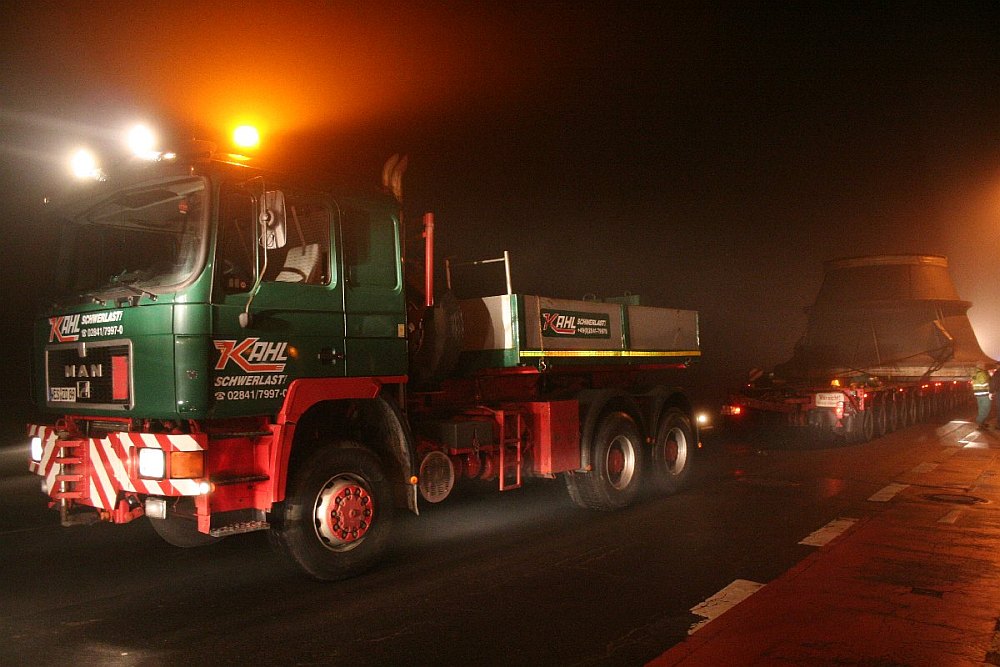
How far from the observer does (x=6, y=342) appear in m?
18.1

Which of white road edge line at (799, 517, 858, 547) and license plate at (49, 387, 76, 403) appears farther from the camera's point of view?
white road edge line at (799, 517, 858, 547)

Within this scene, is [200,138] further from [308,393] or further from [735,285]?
[735,285]

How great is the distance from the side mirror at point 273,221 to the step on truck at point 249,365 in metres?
0.02

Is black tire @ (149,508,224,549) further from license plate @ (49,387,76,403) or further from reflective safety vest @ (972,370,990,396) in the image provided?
reflective safety vest @ (972,370,990,396)

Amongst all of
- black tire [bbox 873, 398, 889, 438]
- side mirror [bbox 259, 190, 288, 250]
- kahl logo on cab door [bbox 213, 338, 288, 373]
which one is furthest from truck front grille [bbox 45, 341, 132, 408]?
black tire [bbox 873, 398, 889, 438]

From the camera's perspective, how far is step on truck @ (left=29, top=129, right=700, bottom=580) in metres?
5.22

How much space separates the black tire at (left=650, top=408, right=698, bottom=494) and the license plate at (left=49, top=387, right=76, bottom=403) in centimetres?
613

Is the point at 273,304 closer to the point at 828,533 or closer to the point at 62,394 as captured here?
the point at 62,394

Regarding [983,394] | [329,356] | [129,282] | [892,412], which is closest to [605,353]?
[329,356]

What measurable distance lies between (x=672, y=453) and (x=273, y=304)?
603 cm

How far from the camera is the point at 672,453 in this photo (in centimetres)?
996

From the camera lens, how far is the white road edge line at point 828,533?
681 cm

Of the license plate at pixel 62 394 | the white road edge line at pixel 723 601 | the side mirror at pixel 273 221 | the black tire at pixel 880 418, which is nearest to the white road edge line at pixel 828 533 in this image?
the white road edge line at pixel 723 601

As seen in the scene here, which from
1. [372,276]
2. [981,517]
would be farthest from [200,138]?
[981,517]
